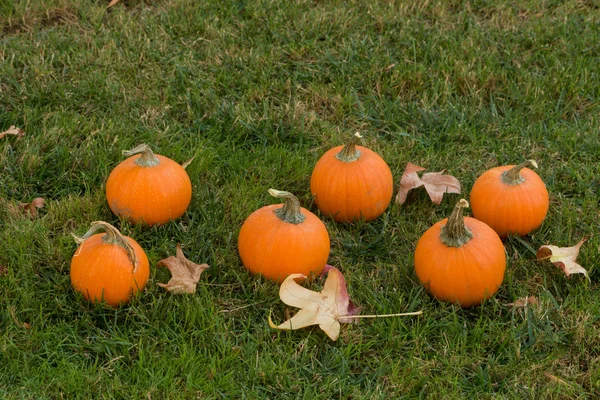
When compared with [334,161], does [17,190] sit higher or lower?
lower

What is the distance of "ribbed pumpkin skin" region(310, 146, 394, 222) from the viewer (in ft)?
11.5

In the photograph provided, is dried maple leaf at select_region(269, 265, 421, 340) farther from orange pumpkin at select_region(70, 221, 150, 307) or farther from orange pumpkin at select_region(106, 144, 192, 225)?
orange pumpkin at select_region(106, 144, 192, 225)

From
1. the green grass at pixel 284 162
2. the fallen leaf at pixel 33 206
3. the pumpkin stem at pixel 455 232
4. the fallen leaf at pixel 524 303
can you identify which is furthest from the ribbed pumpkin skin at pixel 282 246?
the fallen leaf at pixel 33 206

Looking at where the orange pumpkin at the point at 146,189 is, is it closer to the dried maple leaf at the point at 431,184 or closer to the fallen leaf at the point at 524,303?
the dried maple leaf at the point at 431,184

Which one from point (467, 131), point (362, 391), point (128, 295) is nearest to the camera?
point (362, 391)

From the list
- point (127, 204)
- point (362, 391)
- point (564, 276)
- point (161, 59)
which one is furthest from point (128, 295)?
point (161, 59)

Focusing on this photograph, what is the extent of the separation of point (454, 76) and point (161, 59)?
1840 mm

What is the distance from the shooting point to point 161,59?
15.9 ft

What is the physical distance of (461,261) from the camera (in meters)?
3.06

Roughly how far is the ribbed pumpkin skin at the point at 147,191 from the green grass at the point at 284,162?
0.29ft

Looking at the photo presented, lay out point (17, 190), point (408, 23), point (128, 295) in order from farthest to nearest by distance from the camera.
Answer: point (408, 23) → point (17, 190) → point (128, 295)

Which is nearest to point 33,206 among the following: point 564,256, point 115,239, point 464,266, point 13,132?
point 13,132

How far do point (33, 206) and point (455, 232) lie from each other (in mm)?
2008

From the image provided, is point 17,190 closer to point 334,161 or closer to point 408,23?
point 334,161
